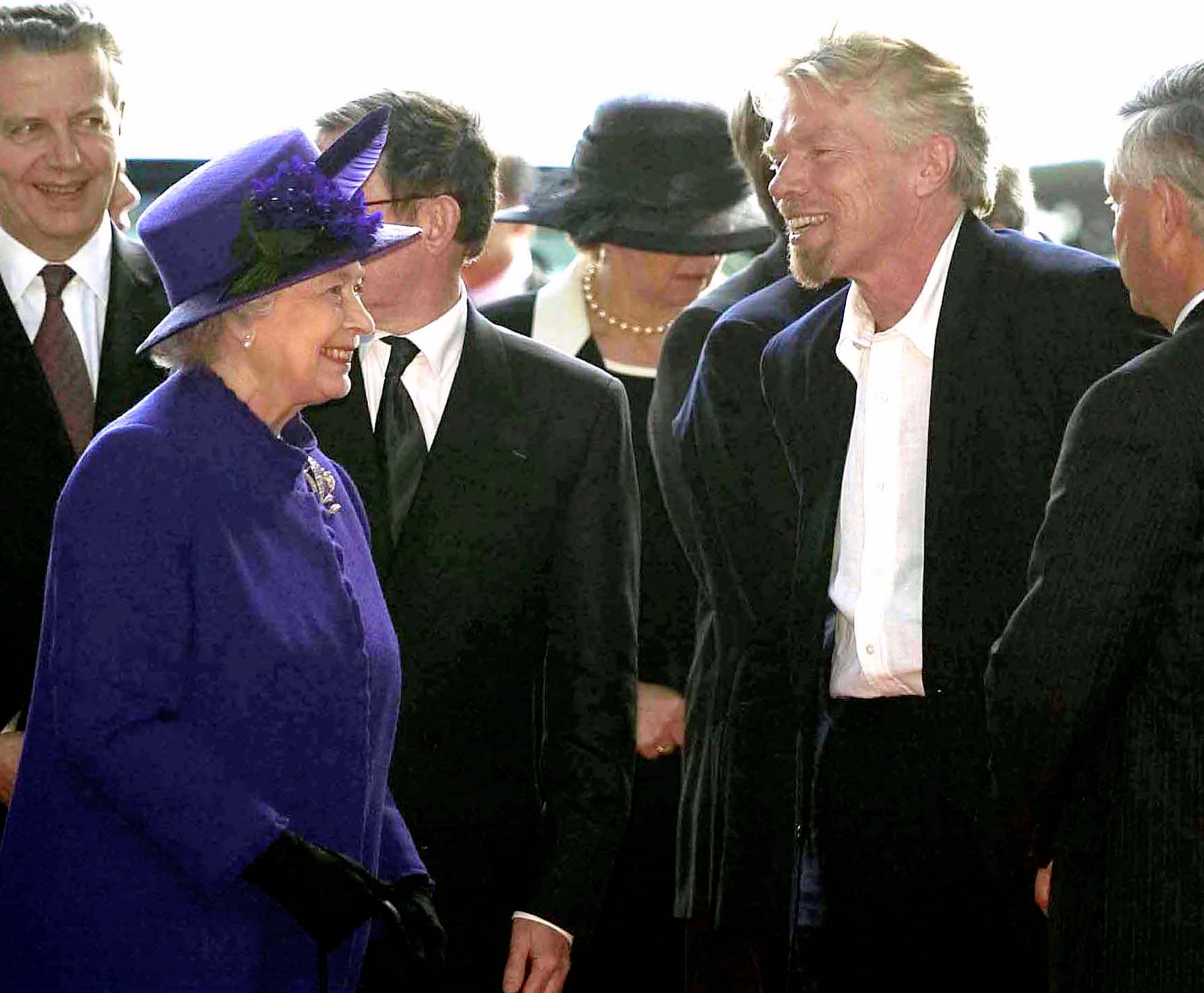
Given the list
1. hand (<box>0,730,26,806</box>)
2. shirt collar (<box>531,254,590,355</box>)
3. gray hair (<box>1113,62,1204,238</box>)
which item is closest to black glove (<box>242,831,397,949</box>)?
hand (<box>0,730,26,806</box>)

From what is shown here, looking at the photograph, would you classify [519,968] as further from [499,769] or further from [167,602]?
[167,602]

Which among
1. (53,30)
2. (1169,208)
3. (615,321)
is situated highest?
(53,30)

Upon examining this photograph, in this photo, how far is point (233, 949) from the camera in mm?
2082

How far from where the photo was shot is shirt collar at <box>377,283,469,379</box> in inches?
112

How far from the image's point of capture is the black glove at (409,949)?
2230 mm

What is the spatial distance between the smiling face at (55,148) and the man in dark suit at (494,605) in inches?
18.8

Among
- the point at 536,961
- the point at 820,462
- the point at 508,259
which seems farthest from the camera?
the point at 508,259

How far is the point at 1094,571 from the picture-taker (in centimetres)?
238

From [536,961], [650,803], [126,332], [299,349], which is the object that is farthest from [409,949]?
[650,803]

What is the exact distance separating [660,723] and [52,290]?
136cm

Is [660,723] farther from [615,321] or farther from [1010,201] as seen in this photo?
[1010,201]

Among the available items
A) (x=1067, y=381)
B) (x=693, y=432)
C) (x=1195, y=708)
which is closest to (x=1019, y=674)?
(x=1195, y=708)

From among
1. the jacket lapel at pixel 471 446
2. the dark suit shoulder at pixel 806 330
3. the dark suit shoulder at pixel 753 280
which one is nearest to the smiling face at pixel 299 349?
the jacket lapel at pixel 471 446

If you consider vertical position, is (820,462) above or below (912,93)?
below
